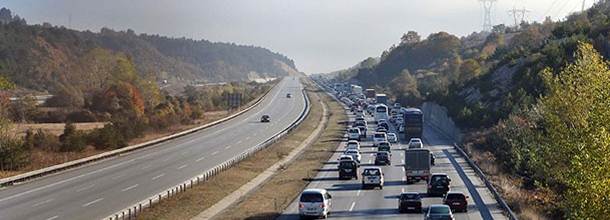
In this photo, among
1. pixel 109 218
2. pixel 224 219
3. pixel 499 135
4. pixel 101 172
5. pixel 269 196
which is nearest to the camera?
pixel 109 218

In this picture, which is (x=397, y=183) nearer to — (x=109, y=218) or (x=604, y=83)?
(x=604, y=83)

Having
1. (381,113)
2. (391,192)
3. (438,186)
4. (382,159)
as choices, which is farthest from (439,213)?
(381,113)

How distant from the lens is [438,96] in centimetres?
14662

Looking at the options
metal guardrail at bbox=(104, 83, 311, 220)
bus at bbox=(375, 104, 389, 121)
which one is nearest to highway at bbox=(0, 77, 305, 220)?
metal guardrail at bbox=(104, 83, 311, 220)

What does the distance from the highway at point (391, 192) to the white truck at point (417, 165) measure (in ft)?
2.15

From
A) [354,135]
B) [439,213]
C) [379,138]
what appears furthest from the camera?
[354,135]

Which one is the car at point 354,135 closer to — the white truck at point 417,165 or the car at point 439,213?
the white truck at point 417,165

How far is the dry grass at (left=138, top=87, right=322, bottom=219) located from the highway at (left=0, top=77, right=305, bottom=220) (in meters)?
2.18

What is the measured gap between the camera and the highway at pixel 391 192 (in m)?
44.1

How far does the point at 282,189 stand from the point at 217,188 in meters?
4.30

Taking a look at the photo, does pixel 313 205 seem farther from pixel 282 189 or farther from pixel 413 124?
pixel 413 124

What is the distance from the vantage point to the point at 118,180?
59.4 m

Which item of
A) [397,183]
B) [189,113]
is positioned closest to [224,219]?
[397,183]

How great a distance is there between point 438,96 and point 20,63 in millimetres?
98593
